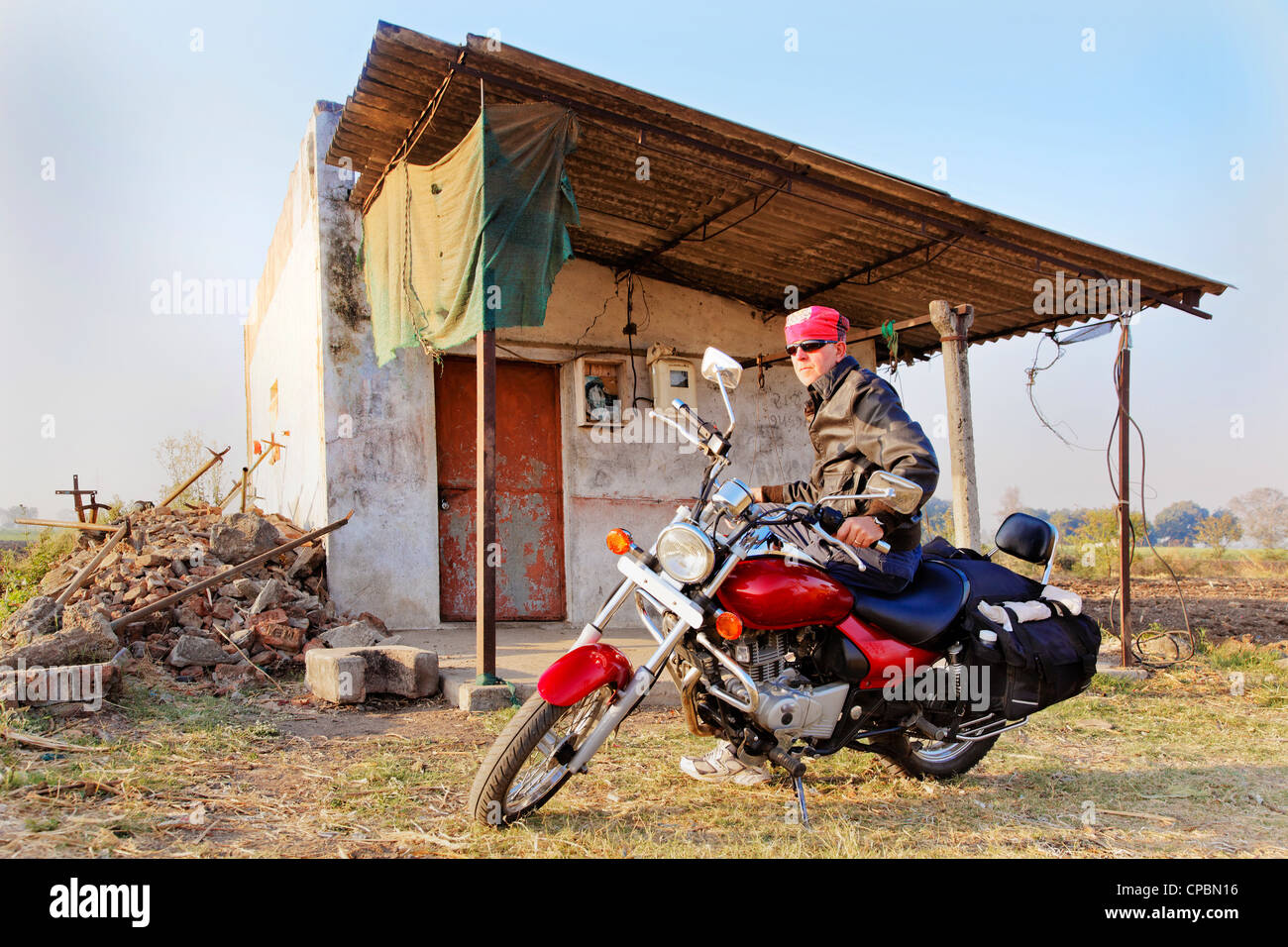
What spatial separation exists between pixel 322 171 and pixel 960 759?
7.01 metres

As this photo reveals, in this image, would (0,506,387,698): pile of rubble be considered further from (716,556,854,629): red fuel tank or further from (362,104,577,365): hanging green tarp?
(716,556,854,629): red fuel tank

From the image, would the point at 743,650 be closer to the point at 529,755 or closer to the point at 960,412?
the point at 529,755

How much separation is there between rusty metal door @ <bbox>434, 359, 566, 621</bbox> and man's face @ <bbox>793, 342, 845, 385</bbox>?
509 centimetres

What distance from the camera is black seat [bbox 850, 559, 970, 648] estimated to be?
10.1 ft

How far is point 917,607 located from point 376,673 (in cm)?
350

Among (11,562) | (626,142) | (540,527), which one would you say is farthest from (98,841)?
(11,562)

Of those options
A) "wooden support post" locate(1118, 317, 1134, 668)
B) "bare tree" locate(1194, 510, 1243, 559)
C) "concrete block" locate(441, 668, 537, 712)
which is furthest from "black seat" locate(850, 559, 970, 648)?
"bare tree" locate(1194, 510, 1243, 559)

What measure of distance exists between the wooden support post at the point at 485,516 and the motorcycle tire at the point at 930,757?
2.44m

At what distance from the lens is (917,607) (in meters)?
3.14

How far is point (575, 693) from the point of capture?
274 cm

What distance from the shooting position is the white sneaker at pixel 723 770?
3.56m

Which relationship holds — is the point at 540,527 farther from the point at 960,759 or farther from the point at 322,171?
the point at 960,759
